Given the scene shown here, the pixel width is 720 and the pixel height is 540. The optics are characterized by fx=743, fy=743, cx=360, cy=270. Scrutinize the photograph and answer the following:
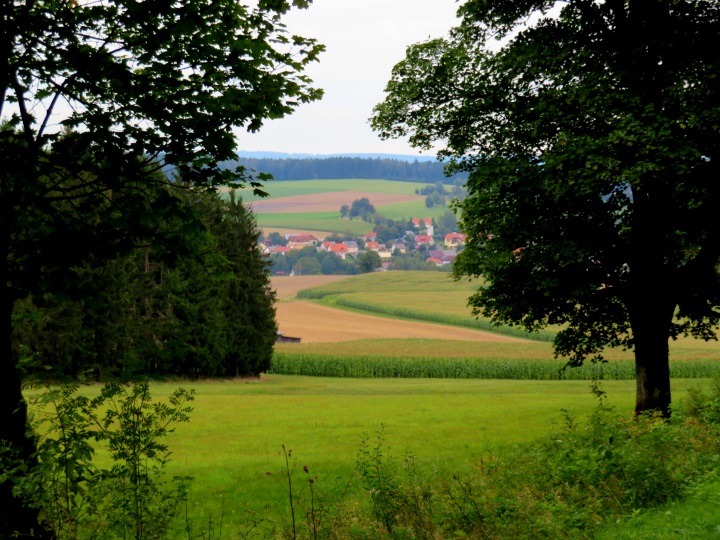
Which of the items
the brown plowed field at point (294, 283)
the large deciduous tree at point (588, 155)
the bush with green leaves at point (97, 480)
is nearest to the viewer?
the bush with green leaves at point (97, 480)

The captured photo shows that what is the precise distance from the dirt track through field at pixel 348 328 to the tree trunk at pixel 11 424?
252 feet

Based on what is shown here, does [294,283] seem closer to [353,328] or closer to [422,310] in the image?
[422,310]

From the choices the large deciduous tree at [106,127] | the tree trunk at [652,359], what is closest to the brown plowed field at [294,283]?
the tree trunk at [652,359]

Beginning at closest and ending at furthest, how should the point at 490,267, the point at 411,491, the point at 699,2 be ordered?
the point at 411,491, the point at 699,2, the point at 490,267

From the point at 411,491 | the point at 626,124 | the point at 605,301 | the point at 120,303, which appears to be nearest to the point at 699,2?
the point at 626,124

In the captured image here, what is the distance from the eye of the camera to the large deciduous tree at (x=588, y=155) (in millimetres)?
18062

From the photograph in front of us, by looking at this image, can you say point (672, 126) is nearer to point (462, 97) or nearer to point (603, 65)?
point (603, 65)

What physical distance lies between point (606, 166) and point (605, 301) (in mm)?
5234

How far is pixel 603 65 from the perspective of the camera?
1923 centimetres

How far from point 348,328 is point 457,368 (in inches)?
1354

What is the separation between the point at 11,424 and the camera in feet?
29.9

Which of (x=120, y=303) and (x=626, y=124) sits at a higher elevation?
(x=626, y=124)

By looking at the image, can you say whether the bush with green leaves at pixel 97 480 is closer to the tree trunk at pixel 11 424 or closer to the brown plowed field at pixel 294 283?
the tree trunk at pixel 11 424

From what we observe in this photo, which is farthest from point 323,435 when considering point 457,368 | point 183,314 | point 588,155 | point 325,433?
point 457,368
